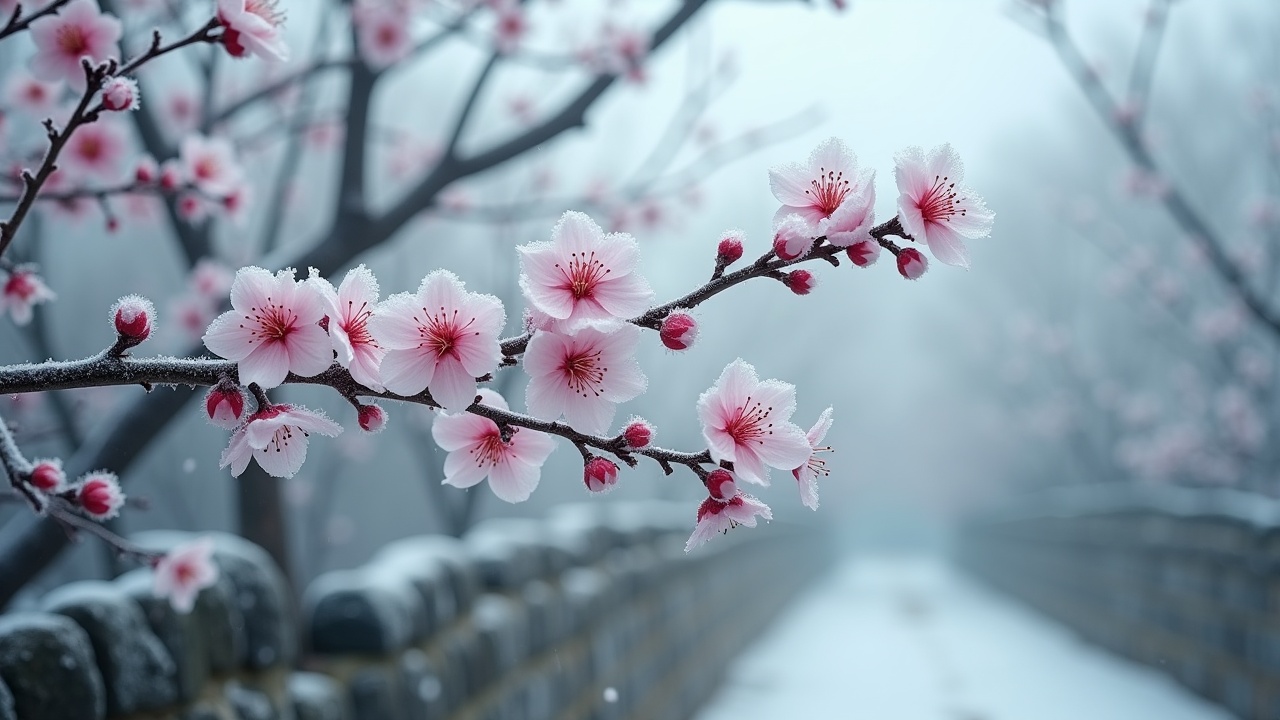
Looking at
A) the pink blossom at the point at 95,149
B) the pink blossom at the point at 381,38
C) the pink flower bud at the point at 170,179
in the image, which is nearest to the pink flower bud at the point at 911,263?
the pink flower bud at the point at 170,179

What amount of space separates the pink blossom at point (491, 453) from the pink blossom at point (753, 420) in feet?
0.50

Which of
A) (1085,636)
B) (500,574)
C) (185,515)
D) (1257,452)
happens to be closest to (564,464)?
(185,515)

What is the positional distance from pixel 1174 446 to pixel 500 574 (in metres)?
7.66

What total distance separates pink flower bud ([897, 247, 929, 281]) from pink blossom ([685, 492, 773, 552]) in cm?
21

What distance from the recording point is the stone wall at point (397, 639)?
3.95ft

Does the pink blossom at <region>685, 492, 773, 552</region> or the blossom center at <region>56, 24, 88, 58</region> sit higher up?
the blossom center at <region>56, 24, 88, 58</region>

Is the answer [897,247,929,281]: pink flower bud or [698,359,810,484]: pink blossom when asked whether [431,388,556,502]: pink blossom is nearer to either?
[698,359,810,484]: pink blossom

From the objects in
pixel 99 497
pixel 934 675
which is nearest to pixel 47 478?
pixel 99 497

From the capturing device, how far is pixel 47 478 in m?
0.83

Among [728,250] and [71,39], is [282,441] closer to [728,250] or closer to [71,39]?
[728,250]

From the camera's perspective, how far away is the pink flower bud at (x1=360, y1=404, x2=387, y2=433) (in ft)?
2.43

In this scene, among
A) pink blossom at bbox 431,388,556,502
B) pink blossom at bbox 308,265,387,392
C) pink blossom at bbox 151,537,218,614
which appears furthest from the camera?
pink blossom at bbox 151,537,218,614

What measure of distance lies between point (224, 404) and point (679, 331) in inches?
12.8

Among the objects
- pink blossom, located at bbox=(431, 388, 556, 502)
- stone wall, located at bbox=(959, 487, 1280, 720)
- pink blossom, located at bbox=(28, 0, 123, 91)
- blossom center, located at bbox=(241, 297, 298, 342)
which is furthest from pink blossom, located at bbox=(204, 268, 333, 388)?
stone wall, located at bbox=(959, 487, 1280, 720)
